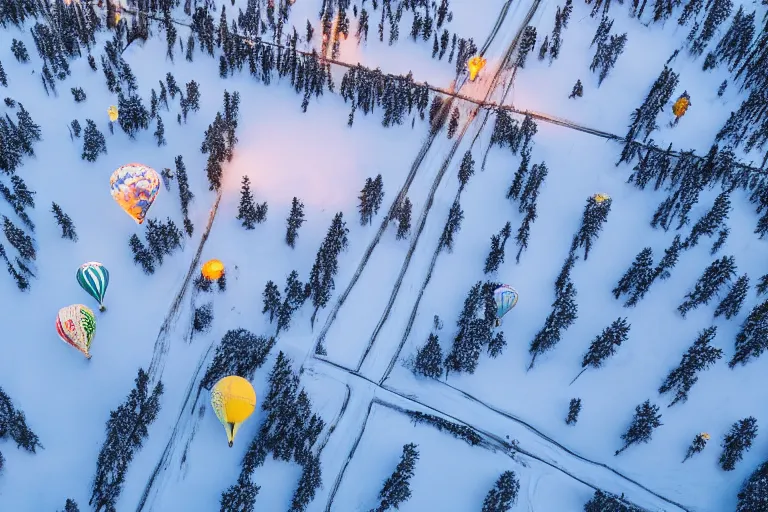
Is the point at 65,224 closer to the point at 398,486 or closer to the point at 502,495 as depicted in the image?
the point at 398,486

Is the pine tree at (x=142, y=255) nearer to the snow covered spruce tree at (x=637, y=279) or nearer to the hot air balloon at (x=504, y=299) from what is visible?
the hot air balloon at (x=504, y=299)

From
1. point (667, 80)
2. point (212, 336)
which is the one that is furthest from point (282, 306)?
point (667, 80)

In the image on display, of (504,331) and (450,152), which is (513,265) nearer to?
(504,331)

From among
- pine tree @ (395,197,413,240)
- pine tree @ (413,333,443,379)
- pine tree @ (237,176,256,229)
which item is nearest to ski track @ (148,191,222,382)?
pine tree @ (237,176,256,229)


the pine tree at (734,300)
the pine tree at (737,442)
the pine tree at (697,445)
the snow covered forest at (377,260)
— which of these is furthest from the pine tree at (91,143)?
the pine tree at (737,442)

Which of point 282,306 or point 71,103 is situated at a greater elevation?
point 71,103

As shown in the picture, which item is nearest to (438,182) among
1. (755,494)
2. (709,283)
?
(709,283)

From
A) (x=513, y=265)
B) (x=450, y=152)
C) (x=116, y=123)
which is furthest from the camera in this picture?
(x=450, y=152)
